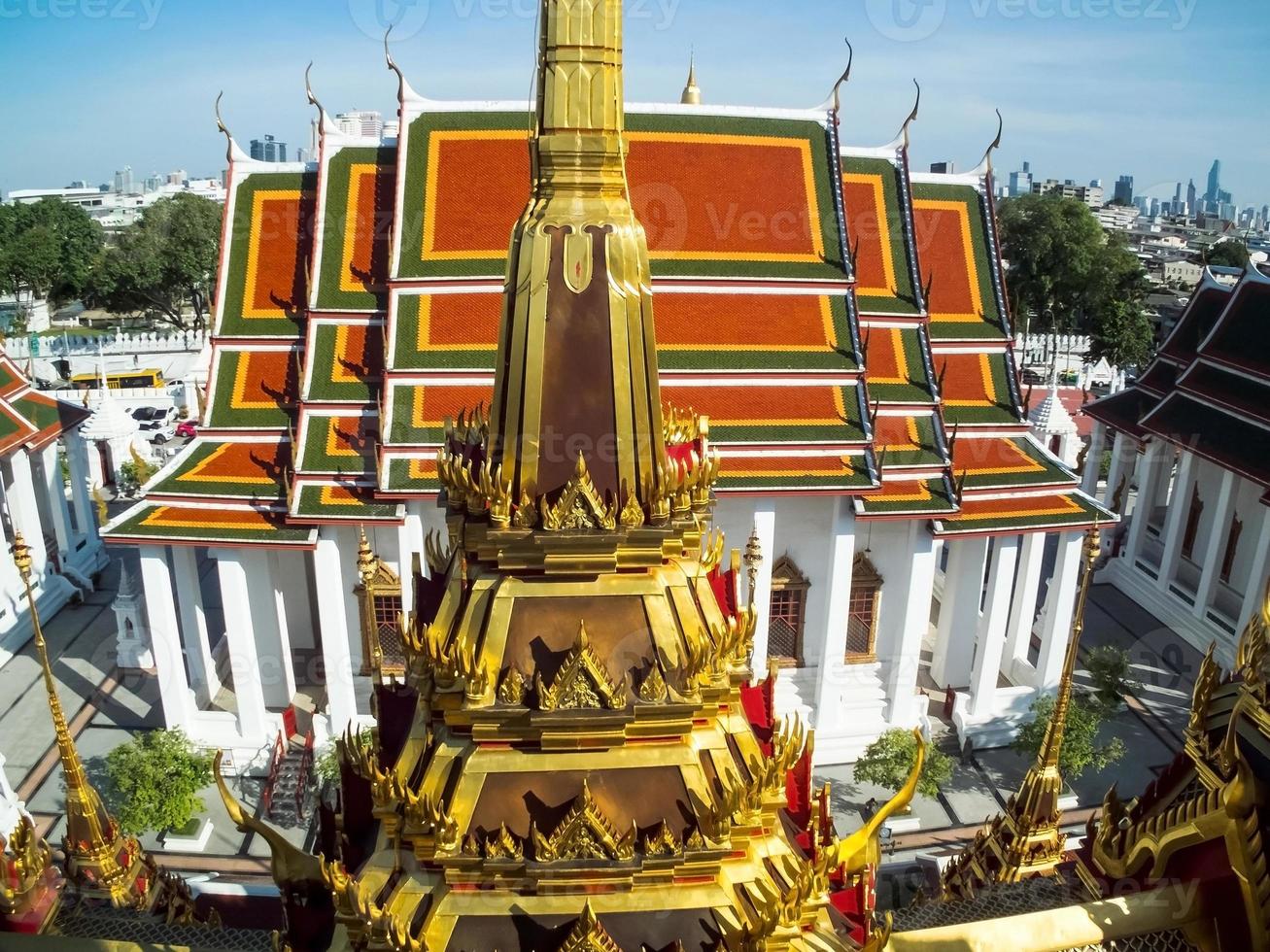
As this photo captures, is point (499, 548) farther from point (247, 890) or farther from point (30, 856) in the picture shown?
point (247, 890)

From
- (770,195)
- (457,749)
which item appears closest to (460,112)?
(770,195)

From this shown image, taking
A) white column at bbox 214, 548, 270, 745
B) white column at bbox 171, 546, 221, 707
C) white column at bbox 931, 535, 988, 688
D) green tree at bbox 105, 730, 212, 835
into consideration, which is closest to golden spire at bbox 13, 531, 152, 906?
green tree at bbox 105, 730, 212, 835

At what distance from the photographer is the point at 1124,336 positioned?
169ft

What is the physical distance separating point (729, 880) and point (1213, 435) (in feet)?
78.6

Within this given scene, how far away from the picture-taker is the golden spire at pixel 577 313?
21.0 ft

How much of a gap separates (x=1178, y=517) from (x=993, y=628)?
11.1 meters

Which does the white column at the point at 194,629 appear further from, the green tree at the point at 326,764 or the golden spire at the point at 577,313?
the golden spire at the point at 577,313

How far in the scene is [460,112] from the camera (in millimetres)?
20688

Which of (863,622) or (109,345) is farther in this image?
(109,345)

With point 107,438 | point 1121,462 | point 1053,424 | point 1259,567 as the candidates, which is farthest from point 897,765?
point 107,438

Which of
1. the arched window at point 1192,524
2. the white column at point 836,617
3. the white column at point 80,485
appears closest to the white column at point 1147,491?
the arched window at point 1192,524

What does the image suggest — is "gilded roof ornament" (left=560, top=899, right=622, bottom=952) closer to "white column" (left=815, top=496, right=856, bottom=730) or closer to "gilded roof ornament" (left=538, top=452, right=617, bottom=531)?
"gilded roof ornament" (left=538, top=452, right=617, bottom=531)

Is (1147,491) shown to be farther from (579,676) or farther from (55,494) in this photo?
(55,494)

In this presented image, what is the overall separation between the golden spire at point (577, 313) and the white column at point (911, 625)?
14.5 meters
